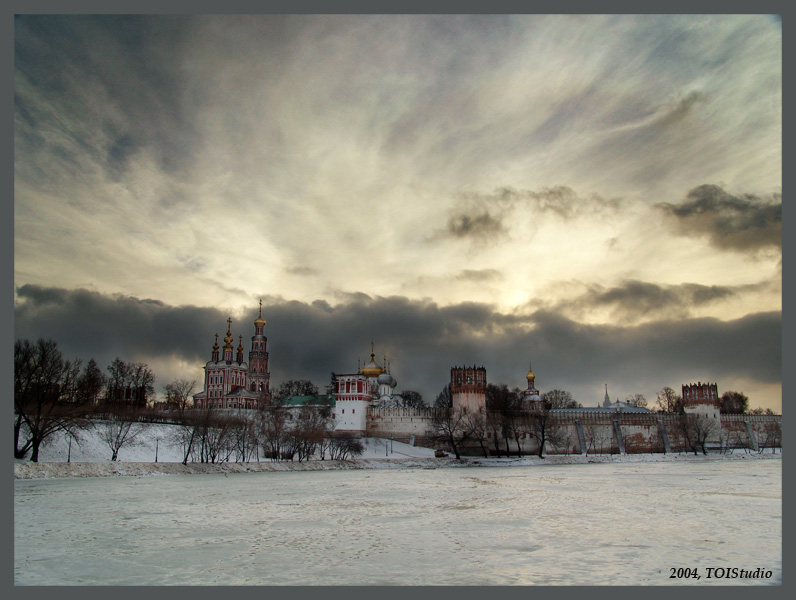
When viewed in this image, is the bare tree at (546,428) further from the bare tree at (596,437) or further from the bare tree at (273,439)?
the bare tree at (273,439)

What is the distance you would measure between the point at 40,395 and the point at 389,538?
33238mm

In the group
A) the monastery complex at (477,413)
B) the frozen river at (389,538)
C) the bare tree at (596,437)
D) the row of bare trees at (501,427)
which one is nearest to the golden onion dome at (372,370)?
the monastery complex at (477,413)

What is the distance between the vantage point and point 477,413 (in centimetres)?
8862

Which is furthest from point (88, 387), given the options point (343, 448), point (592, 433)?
point (592, 433)

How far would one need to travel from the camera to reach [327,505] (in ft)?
79.4

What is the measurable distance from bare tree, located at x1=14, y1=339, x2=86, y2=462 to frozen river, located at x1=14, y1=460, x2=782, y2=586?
39.4 feet

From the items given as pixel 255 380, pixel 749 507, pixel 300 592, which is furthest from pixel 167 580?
pixel 255 380

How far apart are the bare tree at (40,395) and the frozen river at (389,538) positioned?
1201 centimetres

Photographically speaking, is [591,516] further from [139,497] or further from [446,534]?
[139,497]

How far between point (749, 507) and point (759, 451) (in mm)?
86389

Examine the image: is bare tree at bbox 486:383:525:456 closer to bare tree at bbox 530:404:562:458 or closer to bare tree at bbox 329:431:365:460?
bare tree at bbox 530:404:562:458

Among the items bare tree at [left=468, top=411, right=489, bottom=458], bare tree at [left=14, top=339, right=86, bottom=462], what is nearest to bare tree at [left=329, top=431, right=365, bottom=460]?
bare tree at [left=468, top=411, right=489, bottom=458]

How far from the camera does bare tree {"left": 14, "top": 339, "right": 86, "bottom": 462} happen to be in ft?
127

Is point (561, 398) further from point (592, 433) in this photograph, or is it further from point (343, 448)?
point (343, 448)
